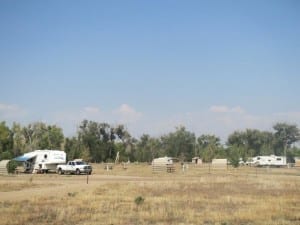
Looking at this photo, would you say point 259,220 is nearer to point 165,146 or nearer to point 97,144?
point 97,144

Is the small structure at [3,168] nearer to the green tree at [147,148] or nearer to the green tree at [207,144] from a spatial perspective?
the green tree at [147,148]

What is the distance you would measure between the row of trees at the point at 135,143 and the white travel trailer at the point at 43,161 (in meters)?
14.6

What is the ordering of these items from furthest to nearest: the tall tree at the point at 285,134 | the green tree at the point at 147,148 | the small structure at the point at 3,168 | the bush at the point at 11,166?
1. the tall tree at the point at 285,134
2. the green tree at the point at 147,148
3. the small structure at the point at 3,168
4. the bush at the point at 11,166

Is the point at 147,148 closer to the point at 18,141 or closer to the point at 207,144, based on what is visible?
the point at 207,144

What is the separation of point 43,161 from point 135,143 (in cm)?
5841

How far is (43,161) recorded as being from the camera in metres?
60.4

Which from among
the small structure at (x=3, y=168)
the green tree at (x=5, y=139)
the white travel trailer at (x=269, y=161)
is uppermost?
the green tree at (x=5, y=139)

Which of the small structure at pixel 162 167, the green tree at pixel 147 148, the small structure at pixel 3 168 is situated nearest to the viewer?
the small structure at pixel 3 168

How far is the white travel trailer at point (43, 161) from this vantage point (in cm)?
6019

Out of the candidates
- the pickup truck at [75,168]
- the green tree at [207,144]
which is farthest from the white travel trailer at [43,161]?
the green tree at [207,144]

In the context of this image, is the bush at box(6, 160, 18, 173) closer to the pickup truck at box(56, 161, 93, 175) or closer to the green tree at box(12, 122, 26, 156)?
the pickup truck at box(56, 161, 93, 175)

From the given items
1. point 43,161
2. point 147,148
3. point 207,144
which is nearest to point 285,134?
point 207,144

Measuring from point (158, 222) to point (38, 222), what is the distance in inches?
160

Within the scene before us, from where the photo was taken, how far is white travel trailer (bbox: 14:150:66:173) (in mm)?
60188
